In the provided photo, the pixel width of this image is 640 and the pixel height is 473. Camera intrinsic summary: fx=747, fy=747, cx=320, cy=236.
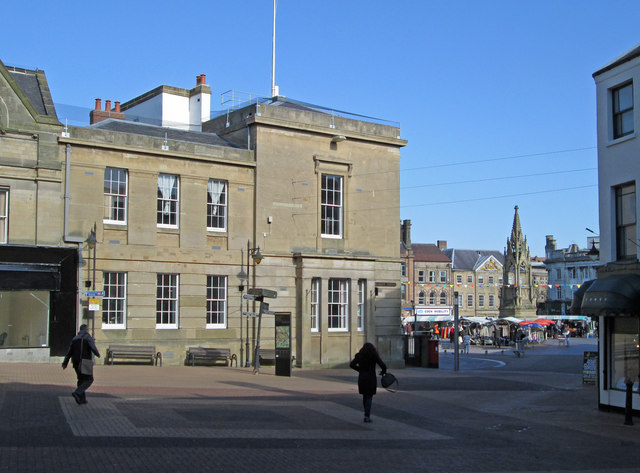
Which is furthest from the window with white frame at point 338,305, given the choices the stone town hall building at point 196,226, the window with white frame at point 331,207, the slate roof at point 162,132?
the slate roof at point 162,132

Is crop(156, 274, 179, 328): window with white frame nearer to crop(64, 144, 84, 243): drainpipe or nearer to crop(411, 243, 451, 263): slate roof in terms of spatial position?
crop(64, 144, 84, 243): drainpipe

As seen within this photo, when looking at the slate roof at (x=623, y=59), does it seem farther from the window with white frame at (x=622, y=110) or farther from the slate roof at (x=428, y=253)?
the slate roof at (x=428, y=253)

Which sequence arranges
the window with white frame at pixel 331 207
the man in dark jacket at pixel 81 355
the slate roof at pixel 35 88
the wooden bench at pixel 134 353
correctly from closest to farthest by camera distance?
1. the man in dark jacket at pixel 81 355
2. the wooden bench at pixel 134 353
3. the slate roof at pixel 35 88
4. the window with white frame at pixel 331 207

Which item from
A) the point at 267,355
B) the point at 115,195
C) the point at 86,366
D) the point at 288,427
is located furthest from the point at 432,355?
the point at 86,366

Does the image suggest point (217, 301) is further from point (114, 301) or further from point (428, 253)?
point (428, 253)

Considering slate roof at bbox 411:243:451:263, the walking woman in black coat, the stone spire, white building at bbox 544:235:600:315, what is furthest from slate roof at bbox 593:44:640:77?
white building at bbox 544:235:600:315

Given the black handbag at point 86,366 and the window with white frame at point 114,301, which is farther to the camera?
the window with white frame at point 114,301

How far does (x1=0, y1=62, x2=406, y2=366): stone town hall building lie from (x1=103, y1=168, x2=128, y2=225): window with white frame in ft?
0.14

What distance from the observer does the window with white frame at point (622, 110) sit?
18.1 metres

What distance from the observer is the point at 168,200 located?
28.7 m

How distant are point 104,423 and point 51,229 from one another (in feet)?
46.1

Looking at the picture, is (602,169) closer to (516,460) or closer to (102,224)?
(516,460)

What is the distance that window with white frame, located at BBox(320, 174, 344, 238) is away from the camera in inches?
1272

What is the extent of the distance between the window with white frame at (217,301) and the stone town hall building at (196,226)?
6 cm
